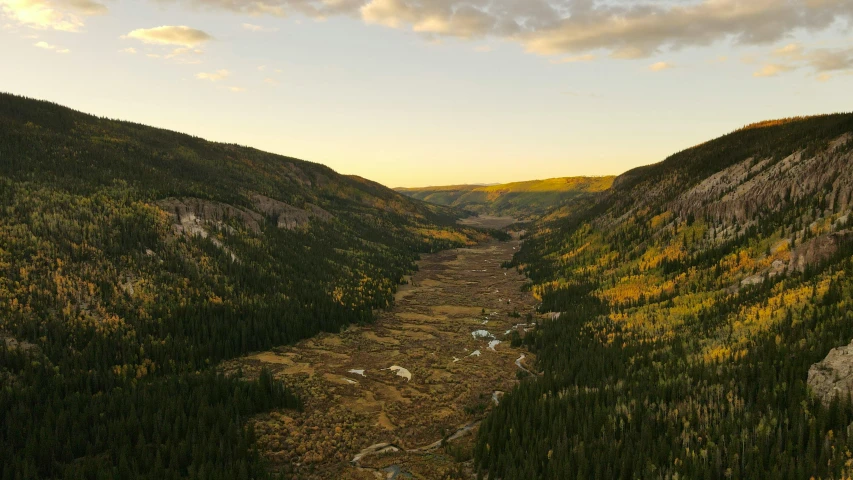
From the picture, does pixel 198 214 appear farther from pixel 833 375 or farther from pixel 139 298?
pixel 833 375

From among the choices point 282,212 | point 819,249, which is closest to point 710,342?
point 819,249

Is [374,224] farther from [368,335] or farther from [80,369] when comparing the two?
[80,369]

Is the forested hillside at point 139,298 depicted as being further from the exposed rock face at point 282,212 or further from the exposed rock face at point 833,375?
the exposed rock face at point 833,375

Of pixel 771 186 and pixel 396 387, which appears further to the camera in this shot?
pixel 771 186

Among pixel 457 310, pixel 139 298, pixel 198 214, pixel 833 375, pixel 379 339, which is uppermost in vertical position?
→ pixel 198 214

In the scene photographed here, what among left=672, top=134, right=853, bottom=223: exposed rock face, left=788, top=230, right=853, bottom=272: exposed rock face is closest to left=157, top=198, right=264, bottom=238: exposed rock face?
left=788, top=230, right=853, bottom=272: exposed rock face

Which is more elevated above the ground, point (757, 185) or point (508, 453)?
point (757, 185)

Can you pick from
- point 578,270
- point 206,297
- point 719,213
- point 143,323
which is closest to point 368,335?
point 206,297
